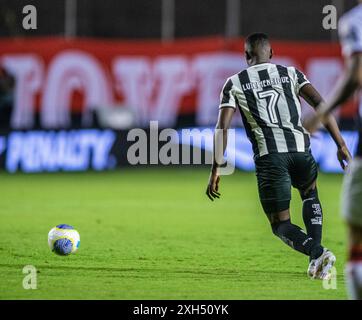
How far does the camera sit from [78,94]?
21.2 metres

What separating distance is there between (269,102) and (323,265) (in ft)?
4.90

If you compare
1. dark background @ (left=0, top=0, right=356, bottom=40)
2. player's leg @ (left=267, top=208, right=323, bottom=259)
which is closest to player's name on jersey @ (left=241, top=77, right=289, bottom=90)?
player's leg @ (left=267, top=208, right=323, bottom=259)

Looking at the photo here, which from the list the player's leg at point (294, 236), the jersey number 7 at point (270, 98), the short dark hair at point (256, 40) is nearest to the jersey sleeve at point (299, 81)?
the jersey number 7 at point (270, 98)

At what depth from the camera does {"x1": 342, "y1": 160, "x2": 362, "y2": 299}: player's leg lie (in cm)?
530

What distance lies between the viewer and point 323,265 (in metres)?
7.48

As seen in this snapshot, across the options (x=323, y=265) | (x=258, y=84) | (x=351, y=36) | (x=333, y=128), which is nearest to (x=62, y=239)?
(x=258, y=84)

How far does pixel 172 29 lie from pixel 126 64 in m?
1.84

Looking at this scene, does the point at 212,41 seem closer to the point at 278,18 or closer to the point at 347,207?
the point at 278,18

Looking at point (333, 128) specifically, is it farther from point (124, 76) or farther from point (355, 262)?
point (124, 76)

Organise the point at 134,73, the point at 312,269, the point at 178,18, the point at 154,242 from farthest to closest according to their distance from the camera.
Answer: the point at 178,18
the point at 134,73
the point at 154,242
the point at 312,269

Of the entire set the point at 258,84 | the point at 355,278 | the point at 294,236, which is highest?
the point at 258,84

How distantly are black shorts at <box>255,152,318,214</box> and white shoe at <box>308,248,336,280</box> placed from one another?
569 millimetres

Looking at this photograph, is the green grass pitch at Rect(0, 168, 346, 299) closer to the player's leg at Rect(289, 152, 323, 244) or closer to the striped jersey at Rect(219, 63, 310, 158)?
the player's leg at Rect(289, 152, 323, 244)
